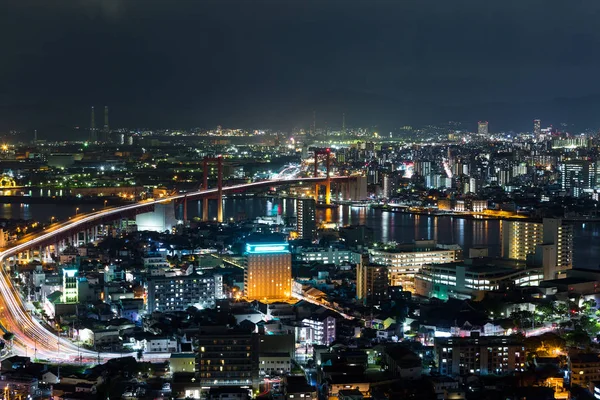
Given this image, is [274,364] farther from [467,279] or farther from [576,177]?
[576,177]

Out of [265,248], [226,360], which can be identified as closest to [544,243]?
[265,248]

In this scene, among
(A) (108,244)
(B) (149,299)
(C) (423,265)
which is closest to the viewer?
(B) (149,299)

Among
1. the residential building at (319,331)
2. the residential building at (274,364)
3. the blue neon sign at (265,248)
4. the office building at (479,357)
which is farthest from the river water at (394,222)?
the residential building at (274,364)

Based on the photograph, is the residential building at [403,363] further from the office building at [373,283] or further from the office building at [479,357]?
the office building at [373,283]

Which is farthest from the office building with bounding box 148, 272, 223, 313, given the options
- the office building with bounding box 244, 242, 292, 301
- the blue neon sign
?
the blue neon sign

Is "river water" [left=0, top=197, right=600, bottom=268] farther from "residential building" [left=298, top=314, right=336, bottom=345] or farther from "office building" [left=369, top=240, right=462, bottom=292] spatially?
"residential building" [left=298, top=314, right=336, bottom=345]

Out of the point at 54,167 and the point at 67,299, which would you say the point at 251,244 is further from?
the point at 54,167

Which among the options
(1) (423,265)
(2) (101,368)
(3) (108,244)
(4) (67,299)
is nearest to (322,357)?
(2) (101,368)
